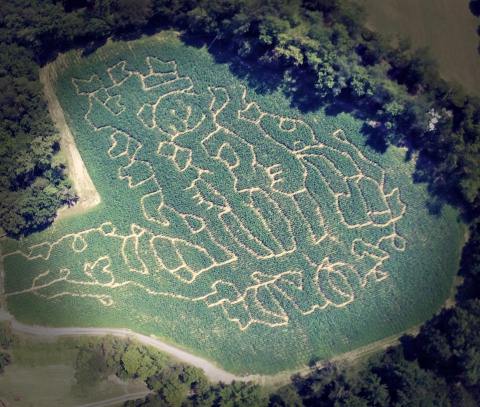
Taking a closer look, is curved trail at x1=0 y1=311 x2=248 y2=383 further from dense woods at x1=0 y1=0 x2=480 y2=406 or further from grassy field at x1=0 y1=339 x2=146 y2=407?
dense woods at x1=0 y1=0 x2=480 y2=406

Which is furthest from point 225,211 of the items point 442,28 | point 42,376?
point 442,28

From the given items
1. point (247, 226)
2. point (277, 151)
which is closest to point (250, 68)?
point (277, 151)

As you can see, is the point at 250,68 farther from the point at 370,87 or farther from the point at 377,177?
the point at 377,177

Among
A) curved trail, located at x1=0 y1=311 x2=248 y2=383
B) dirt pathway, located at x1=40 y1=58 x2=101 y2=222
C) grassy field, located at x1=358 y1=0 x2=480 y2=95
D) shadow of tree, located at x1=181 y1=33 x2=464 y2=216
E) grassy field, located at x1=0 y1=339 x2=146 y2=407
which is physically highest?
grassy field, located at x1=358 y1=0 x2=480 y2=95

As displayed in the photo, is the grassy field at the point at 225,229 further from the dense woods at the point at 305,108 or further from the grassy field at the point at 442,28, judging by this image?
the grassy field at the point at 442,28

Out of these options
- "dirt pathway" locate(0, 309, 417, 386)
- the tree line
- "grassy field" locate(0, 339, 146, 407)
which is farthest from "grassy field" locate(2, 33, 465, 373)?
"grassy field" locate(0, 339, 146, 407)

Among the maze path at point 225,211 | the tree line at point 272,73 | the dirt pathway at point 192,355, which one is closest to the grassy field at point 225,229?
the maze path at point 225,211
